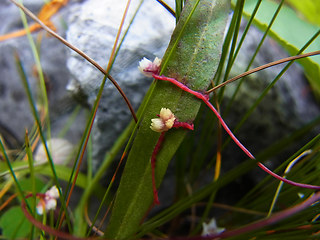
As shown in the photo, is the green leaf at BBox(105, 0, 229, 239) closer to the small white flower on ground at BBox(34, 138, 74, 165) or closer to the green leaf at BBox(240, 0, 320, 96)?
the green leaf at BBox(240, 0, 320, 96)

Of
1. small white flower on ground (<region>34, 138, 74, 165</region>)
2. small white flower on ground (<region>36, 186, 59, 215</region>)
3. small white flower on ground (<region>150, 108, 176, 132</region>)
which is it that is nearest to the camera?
small white flower on ground (<region>150, 108, 176, 132</region>)

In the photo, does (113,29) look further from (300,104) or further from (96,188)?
(300,104)

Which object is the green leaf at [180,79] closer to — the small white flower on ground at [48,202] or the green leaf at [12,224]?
the small white flower on ground at [48,202]

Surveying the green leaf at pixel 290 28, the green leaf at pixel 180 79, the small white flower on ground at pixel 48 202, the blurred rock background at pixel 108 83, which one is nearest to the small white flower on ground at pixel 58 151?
the blurred rock background at pixel 108 83

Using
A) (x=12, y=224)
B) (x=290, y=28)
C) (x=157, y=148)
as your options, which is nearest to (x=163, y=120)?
(x=157, y=148)

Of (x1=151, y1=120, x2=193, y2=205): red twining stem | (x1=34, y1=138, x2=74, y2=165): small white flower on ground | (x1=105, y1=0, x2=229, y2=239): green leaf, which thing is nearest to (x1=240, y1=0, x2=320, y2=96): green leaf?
(x1=105, y1=0, x2=229, y2=239): green leaf
